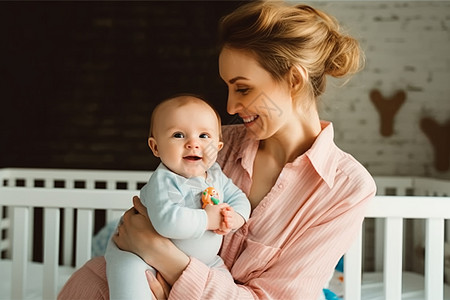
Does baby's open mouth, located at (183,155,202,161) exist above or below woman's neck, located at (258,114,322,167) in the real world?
below

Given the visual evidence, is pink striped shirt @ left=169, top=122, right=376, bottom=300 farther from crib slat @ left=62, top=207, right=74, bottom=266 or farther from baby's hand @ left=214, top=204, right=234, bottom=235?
crib slat @ left=62, top=207, right=74, bottom=266

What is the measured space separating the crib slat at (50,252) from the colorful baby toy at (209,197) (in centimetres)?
62

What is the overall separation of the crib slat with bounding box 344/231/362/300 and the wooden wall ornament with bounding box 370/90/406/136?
171 cm

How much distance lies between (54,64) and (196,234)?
2424mm

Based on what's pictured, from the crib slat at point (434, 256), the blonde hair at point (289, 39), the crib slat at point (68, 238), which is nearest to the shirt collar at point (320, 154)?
the blonde hair at point (289, 39)

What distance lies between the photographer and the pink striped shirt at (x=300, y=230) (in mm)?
1188

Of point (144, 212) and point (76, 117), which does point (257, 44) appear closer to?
point (144, 212)

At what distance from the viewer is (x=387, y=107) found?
2980 mm

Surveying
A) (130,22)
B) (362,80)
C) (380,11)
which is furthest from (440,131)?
(130,22)

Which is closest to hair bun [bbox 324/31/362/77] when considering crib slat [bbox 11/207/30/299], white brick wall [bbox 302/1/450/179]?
crib slat [bbox 11/207/30/299]

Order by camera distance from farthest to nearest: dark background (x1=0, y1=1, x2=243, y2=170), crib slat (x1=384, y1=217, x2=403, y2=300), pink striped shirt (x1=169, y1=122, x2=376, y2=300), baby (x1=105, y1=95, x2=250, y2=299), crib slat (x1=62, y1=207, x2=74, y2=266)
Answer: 1. dark background (x1=0, y1=1, x2=243, y2=170)
2. crib slat (x1=62, y1=207, x2=74, y2=266)
3. crib slat (x1=384, y1=217, x2=403, y2=300)
4. pink striped shirt (x1=169, y1=122, x2=376, y2=300)
5. baby (x1=105, y1=95, x2=250, y2=299)

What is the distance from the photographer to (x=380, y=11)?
297 centimetres

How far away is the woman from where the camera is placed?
3.91 ft

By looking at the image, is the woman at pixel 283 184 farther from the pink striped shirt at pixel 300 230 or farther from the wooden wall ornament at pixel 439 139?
the wooden wall ornament at pixel 439 139
